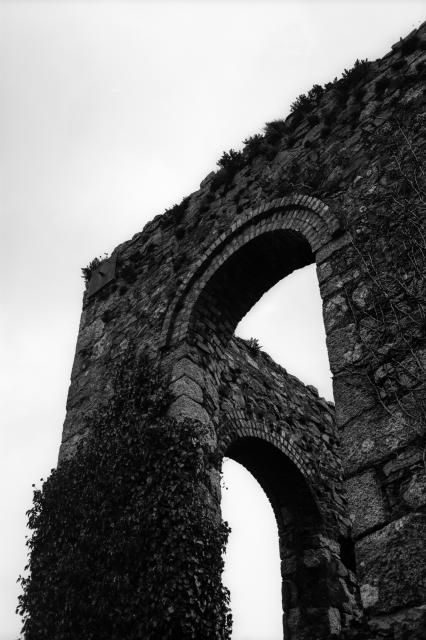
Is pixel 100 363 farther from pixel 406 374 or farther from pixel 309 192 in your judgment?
pixel 406 374

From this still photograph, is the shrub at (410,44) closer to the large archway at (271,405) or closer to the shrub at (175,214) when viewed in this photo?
the large archway at (271,405)

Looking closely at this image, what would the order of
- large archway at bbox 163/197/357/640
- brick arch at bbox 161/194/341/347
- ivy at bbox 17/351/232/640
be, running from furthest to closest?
1. large archway at bbox 163/197/357/640
2. brick arch at bbox 161/194/341/347
3. ivy at bbox 17/351/232/640

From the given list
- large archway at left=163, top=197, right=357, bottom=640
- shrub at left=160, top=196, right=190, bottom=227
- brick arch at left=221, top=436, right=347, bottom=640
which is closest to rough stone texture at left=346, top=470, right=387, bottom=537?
large archway at left=163, top=197, right=357, bottom=640

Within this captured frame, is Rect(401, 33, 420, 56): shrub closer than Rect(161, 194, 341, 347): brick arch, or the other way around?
Rect(161, 194, 341, 347): brick arch

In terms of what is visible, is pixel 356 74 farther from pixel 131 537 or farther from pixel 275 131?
pixel 131 537

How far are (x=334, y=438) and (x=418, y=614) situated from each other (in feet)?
18.9

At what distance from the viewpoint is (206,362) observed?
625cm

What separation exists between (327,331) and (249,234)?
1932 mm

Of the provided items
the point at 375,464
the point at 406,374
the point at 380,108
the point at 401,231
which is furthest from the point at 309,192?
the point at 375,464

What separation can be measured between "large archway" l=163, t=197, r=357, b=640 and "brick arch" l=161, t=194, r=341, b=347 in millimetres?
12

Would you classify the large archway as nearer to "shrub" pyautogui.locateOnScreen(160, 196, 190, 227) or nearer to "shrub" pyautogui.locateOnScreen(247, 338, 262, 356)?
"shrub" pyautogui.locateOnScreen(247, 338, 262, 356)

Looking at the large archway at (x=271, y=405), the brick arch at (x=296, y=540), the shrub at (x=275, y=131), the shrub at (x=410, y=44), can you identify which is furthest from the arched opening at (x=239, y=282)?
the shrub at (x=410, y=44)

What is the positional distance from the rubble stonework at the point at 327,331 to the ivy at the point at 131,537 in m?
0.37

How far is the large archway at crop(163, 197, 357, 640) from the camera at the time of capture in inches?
234
